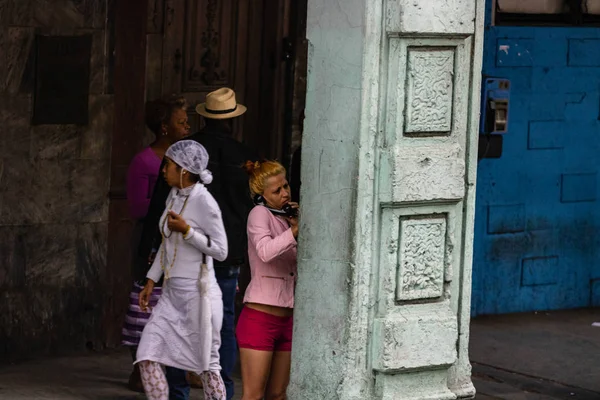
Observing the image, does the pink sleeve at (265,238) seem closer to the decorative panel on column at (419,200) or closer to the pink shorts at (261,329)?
the pink shorts at (261,329)

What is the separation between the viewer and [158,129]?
31.4ft

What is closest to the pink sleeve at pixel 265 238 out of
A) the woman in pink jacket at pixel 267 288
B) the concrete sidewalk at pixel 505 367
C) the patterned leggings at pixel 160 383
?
the woman in pink jacket at pixel 267 288

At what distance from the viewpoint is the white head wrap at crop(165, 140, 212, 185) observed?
8328 millimetres

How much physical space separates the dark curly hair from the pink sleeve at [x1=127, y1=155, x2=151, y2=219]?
270 millimetres

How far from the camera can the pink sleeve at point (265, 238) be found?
7785mm

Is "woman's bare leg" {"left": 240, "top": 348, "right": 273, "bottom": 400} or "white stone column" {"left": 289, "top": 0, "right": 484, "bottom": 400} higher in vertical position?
"white stone column" {"left": 289, "top": 0, "right": 484, "bottom": 400}

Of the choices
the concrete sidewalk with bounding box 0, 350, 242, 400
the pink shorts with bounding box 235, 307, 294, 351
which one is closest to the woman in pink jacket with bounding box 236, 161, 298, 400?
Result: the pink shorts with bounding box 235, 307, 294, 351

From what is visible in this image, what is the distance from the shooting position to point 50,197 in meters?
10.1

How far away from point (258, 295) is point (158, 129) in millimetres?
1974

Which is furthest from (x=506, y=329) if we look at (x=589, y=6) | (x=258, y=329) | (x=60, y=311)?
(x=258, y=329)

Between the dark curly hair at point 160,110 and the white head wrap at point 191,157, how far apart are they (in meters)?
1.17

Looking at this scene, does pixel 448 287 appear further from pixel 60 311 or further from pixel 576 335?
pixel 576 335

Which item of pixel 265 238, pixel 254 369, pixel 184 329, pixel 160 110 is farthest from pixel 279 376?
pixel 160 110

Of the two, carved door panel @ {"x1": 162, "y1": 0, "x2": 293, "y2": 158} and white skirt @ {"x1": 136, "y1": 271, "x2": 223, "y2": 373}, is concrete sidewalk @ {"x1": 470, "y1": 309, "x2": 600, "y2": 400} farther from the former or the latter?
white skirt @ {"x1": 136, "y1": 271, "x2": 223, "y2": 373}
